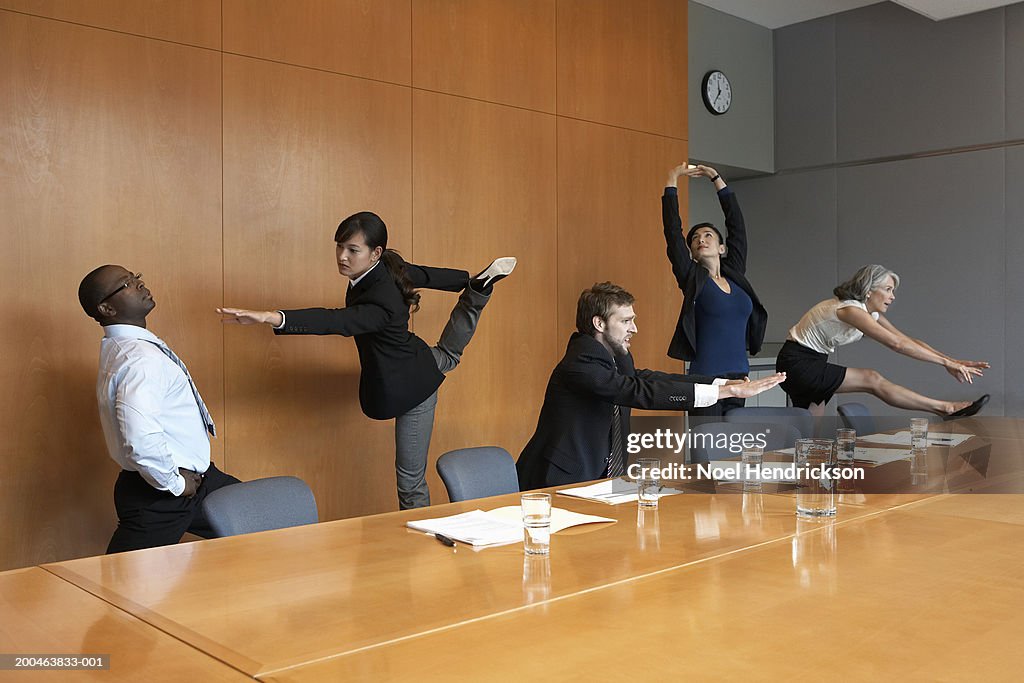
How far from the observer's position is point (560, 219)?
6.29 meters

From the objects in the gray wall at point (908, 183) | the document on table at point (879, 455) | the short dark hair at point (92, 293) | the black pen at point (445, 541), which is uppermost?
the gray wall at point (908, 183)

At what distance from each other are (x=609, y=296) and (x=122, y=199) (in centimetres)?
232

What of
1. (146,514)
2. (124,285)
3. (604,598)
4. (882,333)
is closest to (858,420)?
(882,333)

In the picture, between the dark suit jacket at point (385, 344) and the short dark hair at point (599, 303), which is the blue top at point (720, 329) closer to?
the short dark hair at point (599, 303)

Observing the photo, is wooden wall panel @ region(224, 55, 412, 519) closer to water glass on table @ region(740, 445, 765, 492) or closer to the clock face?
water glass on table @ region(740, 445, 765, 492)

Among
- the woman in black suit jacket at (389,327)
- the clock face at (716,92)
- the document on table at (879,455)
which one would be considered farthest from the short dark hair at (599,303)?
the clock face at (716,92)

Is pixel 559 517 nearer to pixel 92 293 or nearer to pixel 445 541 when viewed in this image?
pixel 445 541

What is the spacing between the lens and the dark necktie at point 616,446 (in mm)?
3883

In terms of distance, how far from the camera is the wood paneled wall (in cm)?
409

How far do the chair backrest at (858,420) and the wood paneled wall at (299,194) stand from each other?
1.84m

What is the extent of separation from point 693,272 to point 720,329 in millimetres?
374

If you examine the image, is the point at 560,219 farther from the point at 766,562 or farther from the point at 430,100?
the point at 766,562

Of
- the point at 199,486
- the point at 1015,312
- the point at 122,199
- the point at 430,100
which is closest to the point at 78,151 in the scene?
the point at 122,199

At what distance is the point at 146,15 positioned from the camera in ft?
14.4
